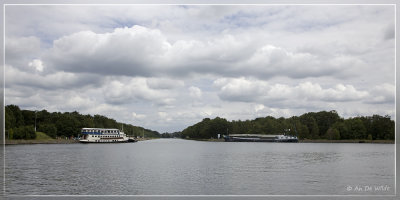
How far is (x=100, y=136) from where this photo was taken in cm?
16888

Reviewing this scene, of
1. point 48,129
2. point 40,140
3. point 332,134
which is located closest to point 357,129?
point 332,134

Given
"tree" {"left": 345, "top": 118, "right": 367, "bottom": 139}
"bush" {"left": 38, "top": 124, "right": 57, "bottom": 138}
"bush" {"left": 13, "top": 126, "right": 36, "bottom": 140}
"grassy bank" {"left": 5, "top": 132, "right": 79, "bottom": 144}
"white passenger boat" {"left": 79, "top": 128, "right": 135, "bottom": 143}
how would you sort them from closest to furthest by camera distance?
"grassy bank" {"left": 5, "top": 132, "right": 79, "bottom": 144} < "bush" {"left": 13, "top": 126, "right": 36, "bottom": 140} < "bush" {"left": 38, "top": 124, "right": 57, "bottom": 138} < "white passenger boat" {"left": 79, "top": 128, "right": 135, "bottom": 143} < "tree" {"left": 345, "top": 118, "right": 367, "bottom": 139}

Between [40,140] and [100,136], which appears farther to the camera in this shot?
[100,136]

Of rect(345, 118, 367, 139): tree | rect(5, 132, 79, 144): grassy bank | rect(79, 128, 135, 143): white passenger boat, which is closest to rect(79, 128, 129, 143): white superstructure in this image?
rect(79, 128, 135, 143): white passenger boat

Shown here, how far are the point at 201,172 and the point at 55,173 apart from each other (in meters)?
18.1

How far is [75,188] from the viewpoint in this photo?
1308 inches

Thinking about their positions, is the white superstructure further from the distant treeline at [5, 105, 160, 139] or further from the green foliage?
the green foliage

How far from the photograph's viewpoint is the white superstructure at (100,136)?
164m

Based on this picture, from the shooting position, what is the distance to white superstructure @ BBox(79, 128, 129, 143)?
→ 536 feet

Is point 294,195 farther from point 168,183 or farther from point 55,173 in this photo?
point 55,173

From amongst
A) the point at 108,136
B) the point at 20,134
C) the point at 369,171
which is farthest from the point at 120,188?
the point at 108,136

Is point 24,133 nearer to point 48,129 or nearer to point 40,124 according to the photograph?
point 48,129

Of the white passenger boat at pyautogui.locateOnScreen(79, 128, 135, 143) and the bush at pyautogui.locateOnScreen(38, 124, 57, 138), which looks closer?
the bush at pyautogui.locateOnScreen(38, 124, 57, 138)

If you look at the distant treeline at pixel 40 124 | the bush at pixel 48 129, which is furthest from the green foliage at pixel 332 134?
the bush at pixel 48 129
